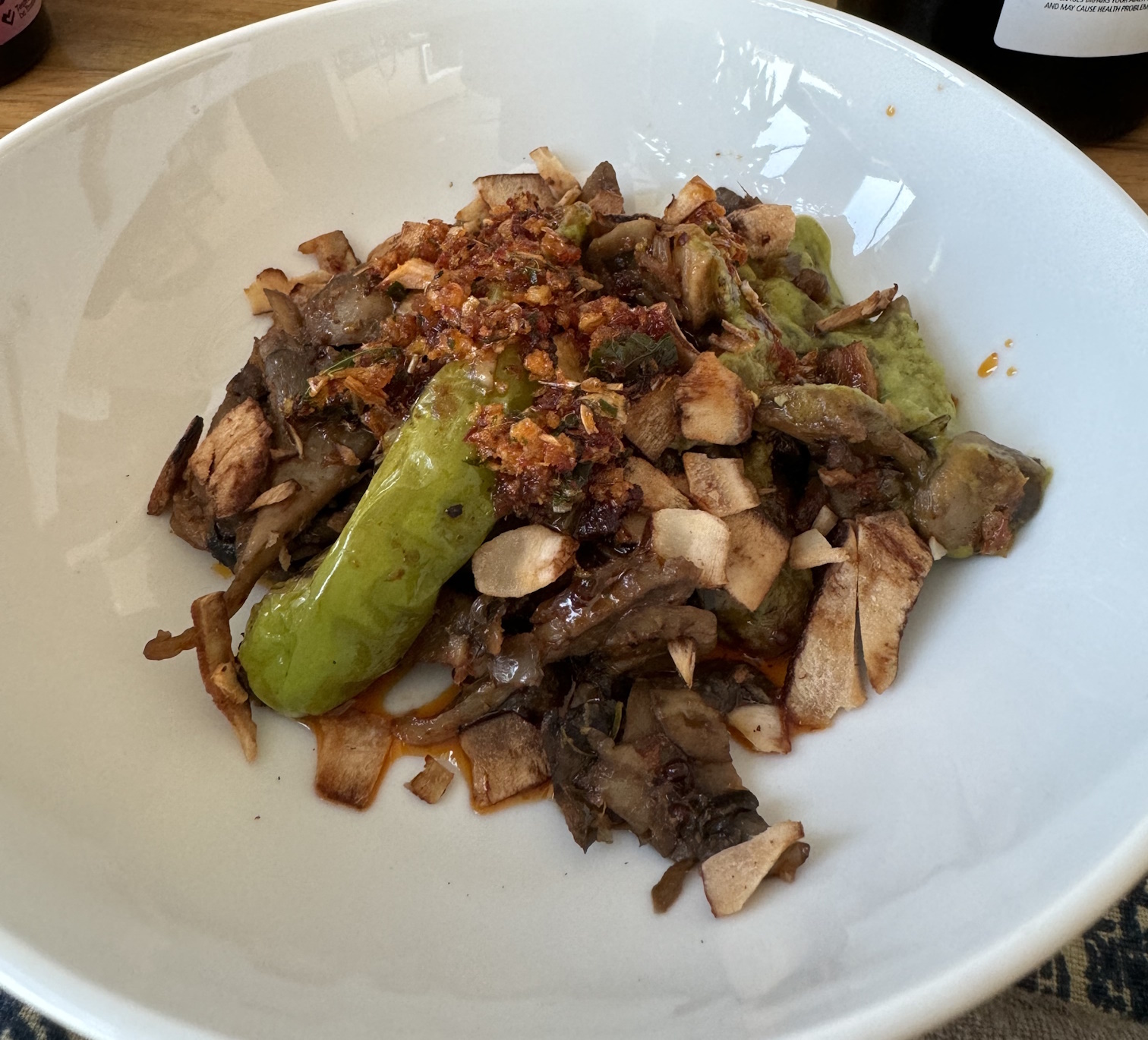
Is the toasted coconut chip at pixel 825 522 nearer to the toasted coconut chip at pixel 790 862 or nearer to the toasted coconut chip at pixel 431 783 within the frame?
the toasted coconut chip at pixel 790 862

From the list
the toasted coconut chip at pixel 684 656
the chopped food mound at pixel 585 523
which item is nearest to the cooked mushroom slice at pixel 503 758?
the chopped food mound at pixel 585 523

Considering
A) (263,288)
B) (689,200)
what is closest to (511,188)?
(689,200)

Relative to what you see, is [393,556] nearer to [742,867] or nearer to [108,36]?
[742,867]

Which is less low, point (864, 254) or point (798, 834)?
Result: point (864, 254)

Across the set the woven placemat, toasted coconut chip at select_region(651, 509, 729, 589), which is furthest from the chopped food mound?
the woven placemat

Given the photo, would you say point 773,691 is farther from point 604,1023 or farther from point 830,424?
point 604,1023

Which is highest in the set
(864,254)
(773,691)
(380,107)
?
(380,107)

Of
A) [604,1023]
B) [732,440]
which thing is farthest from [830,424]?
[604,1023]
